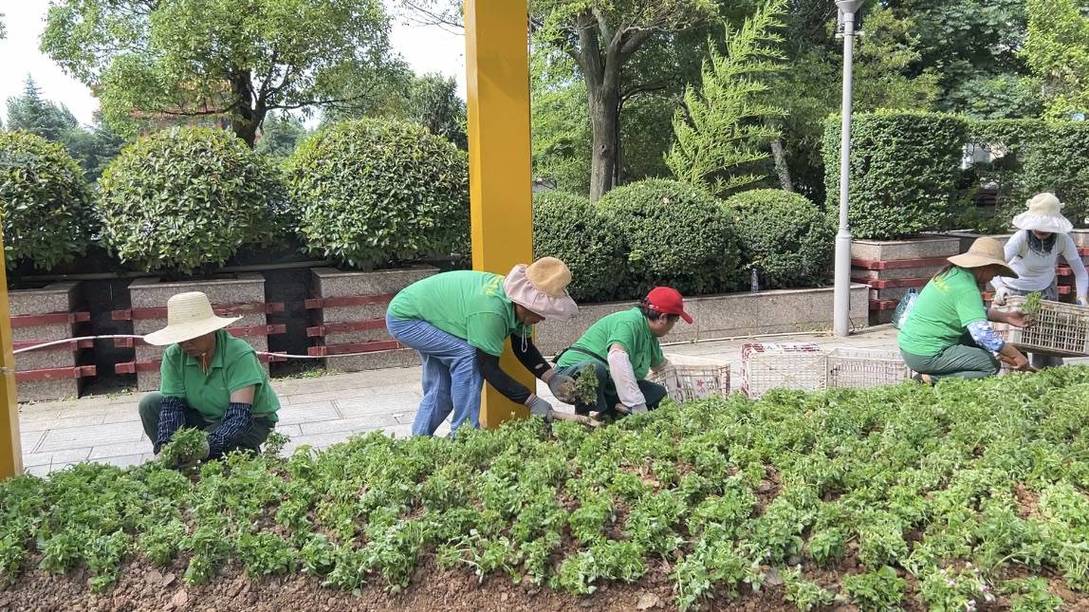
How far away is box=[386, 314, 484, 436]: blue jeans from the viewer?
4.71 meters

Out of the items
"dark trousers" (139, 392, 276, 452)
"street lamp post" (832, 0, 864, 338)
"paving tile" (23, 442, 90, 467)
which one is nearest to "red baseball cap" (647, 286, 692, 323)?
"dark trousers" (139, 392, 276, 452)

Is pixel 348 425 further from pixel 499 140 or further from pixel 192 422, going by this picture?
pixel 499 140

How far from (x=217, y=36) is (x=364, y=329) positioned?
425 inches

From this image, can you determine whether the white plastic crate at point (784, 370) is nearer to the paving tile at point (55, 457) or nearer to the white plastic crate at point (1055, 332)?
the white plastic crate at point (1055, 332)

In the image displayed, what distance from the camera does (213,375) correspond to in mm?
4402

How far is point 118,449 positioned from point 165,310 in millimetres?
1721

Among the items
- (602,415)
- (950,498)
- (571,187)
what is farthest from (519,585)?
(571,187)

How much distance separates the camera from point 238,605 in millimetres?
2965

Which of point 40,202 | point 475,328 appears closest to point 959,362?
point 475,328

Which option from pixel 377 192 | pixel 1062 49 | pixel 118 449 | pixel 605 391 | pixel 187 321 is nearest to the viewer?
pixel 187 321

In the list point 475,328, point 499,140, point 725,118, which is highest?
point 725,118

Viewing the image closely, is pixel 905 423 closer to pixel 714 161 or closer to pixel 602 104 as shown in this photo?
pixel 714 161

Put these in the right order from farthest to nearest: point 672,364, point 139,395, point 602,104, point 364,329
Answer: point 602,104 → point 364,329 → point 139,395 → point 672,364

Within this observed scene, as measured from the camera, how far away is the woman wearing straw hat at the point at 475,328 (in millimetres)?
4559
